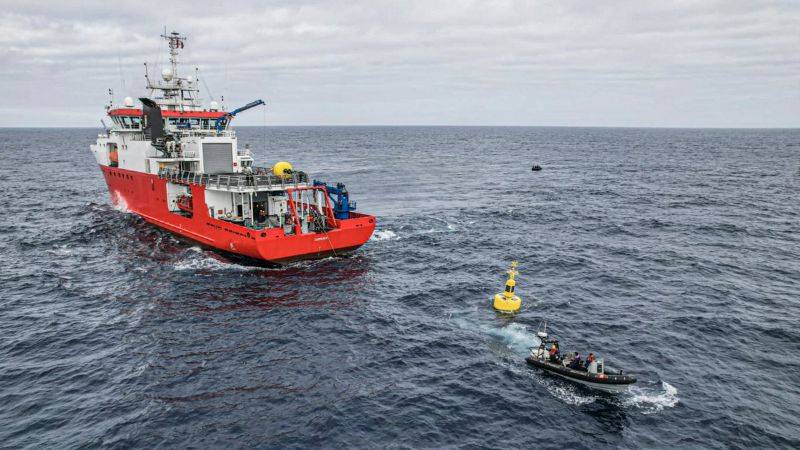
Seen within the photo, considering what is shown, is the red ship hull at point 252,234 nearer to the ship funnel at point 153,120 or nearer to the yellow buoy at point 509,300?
the ship funnel at point 153,120

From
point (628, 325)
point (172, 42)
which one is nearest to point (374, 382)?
point (628, 325)

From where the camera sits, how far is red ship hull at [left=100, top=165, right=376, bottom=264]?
35094 mm

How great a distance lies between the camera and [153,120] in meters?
46.8

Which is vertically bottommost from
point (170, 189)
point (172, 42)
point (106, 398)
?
point (106, 398)

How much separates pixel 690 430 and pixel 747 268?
2486cm

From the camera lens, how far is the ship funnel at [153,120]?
4678 cm

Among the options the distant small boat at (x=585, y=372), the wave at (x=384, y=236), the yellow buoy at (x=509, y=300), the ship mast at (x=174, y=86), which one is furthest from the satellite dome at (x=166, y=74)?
the distant small boat at (x=585, y=372)

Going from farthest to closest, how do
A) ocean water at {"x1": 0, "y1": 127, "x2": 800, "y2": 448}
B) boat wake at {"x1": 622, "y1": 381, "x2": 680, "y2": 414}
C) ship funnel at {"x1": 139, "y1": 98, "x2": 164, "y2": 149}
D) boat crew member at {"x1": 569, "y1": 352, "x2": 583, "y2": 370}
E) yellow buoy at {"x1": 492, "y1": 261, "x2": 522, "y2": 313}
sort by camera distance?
ship funnel at {"x1": 139, "y1": 98, "x2": 164, "y2": 149} → yellow buoy at {"x1": 492, "y1": 261, "x2": 522, "y2": 313} → boat crew member at {"x1": 569, "y1": 352, "x2": 583, "y2": 370} → boat wake at {"x1": 622, "y1": 381, "x2": 680, "y2": 414} → ocean water at {"x1": 0, "y1": 127, "x2": 800, "y2": 448}

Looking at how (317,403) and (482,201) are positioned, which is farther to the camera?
(482,201)

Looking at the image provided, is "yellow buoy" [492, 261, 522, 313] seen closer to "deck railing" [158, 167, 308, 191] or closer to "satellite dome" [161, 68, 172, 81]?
"deck railing" [158, 167, 308, 191]

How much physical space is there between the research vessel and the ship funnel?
94 mm

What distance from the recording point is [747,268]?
38.1 m

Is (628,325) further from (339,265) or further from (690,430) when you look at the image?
(339,265)

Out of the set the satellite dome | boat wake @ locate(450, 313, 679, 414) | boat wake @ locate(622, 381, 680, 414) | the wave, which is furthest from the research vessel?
boat wake @ locate(622, 381, 680, 414)
